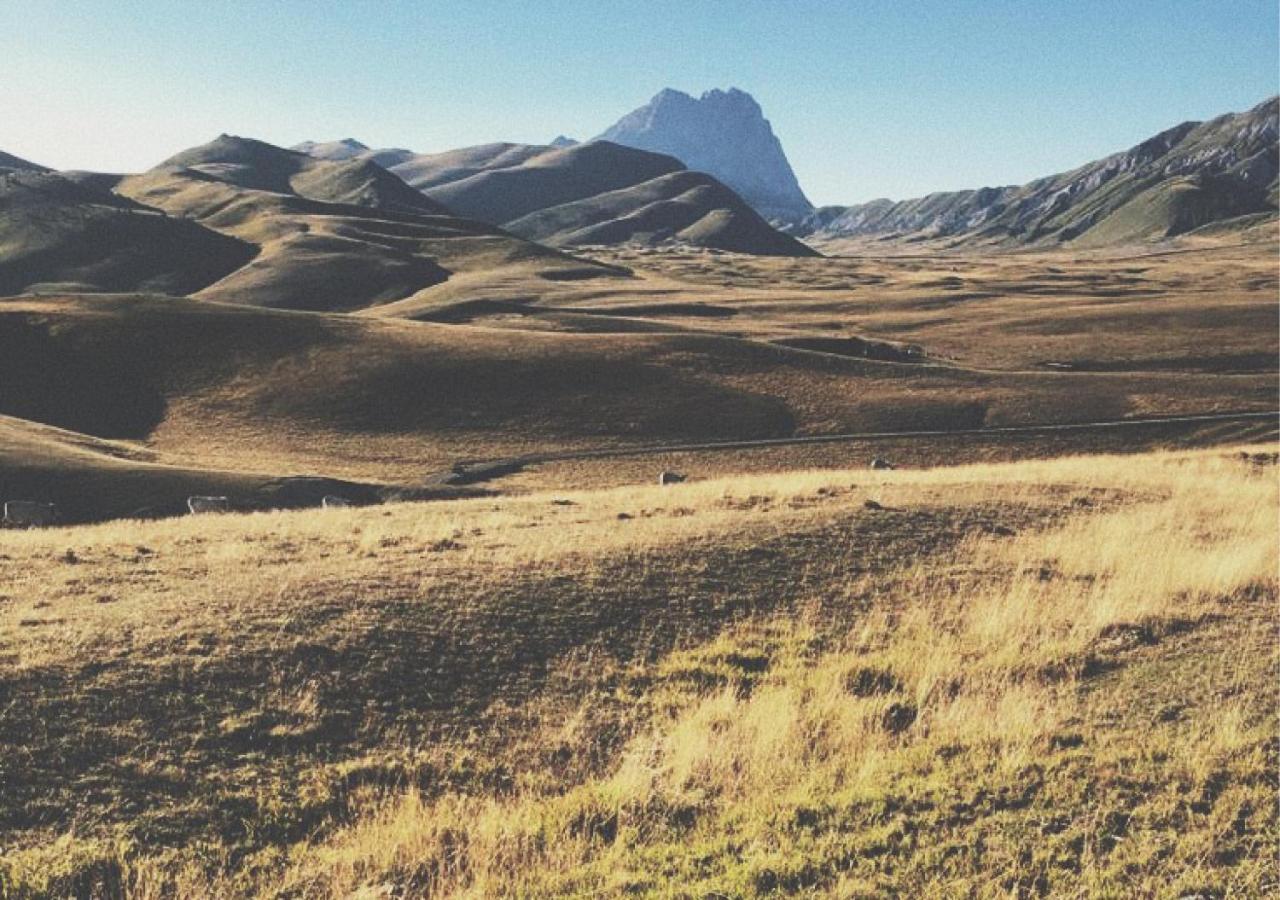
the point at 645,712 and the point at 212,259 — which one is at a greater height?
the point at 212,259

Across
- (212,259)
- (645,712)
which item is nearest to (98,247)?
(212,259)

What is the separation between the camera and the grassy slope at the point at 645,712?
879 cm

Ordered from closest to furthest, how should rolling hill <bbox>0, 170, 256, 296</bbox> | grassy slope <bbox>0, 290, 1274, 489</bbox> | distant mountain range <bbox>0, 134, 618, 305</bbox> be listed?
1. grassy slope <bbox>0, 290, 1274, 489</bbox>
2. distant mountain range <bbox>0, 134, 618, 305</bbox>
3. rolling hill <bbox>0, 170, 256, 296</bbox>

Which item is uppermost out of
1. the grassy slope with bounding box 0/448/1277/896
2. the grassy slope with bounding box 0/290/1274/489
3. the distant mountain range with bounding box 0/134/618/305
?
the distant mountain range with bounding box 0/134/618/305

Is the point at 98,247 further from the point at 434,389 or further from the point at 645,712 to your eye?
the point at 645,712

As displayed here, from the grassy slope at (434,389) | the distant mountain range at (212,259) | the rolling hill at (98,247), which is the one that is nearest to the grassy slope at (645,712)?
the grassy slope at (434,389)

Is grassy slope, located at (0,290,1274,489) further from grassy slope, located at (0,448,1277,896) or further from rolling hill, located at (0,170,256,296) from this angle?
rolling hill, located at (0,170,256,296)

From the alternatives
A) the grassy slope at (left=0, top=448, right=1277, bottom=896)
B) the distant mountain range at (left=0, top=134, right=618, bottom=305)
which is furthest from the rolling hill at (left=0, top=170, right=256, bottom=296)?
the grassy slope at (left=0, top=448, right=1277, bottom=896)

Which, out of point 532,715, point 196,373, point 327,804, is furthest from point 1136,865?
point 196,373

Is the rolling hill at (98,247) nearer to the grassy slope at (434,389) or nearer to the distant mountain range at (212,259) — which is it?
A: the distant mountain range at (212,259)

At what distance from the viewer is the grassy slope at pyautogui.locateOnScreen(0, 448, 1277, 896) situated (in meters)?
8.79

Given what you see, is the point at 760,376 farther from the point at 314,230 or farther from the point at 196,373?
the point at 314,230

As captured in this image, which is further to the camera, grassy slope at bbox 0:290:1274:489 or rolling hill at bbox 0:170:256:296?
rolling hill at bbox 0:170:256:296

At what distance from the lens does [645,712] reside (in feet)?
42.5
